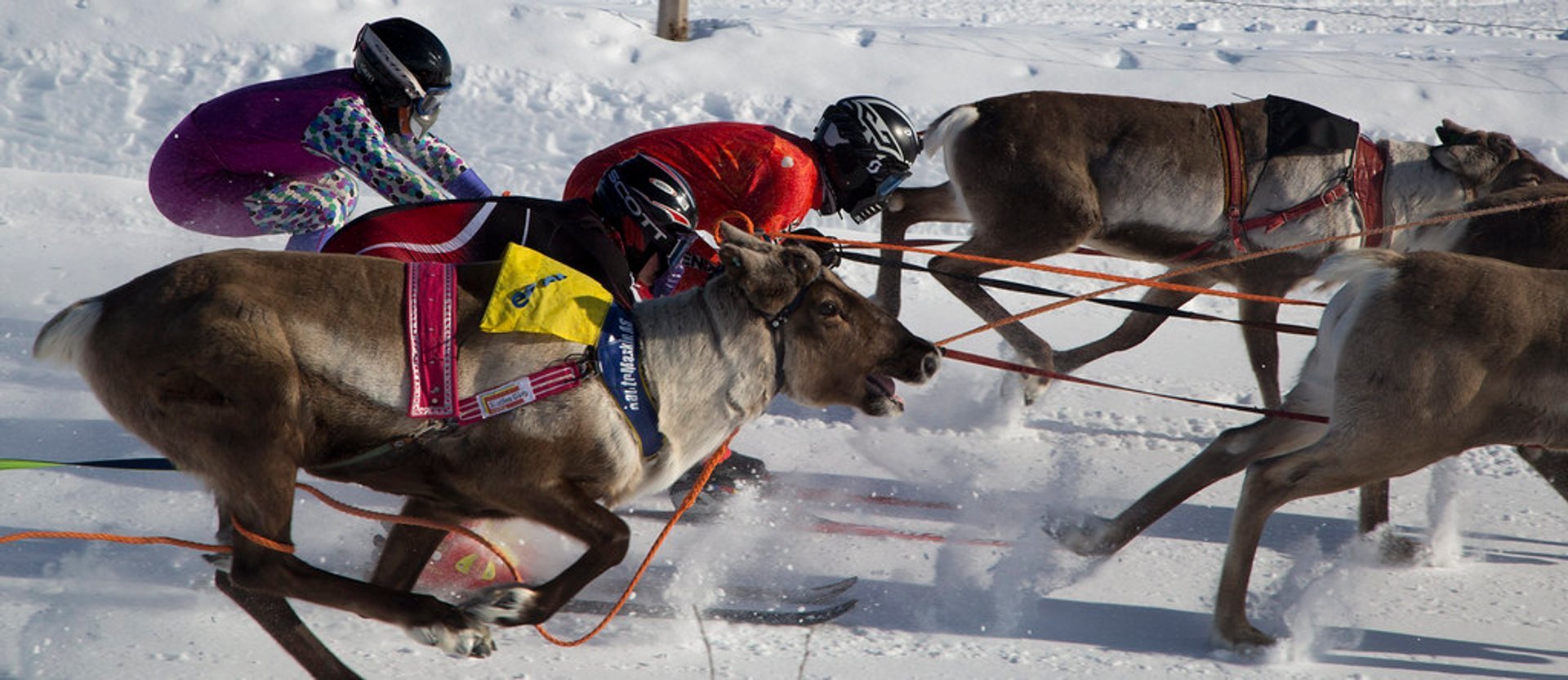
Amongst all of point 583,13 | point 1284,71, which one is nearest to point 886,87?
point 583,13

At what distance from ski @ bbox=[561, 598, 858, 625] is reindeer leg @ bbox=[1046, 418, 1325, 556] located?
3.60 feet

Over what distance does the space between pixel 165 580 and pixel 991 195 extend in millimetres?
3703

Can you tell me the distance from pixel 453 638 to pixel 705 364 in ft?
3.02

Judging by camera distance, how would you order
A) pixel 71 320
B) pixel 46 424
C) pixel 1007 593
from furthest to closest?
1. pixel 46 424
2. pixel 1007 593
3. pixel 71 320

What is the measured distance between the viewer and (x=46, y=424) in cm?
494

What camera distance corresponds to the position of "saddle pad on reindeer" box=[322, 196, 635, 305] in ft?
12.8

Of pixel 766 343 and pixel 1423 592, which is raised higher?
pixel 766 343

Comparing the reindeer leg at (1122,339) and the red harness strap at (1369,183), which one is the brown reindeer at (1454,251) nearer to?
the red harness strap at (1369,183)

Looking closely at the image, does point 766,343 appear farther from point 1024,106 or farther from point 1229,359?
point 1229,359

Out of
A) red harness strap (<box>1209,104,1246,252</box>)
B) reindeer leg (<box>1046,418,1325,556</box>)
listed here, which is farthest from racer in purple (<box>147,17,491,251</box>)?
red harness strap (<box>1209,104,1246,252</box>)

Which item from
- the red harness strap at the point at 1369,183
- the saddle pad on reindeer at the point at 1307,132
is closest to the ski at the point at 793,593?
the saddle pad on reindeer at the point at 1307,132

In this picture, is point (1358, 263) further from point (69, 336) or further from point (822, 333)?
point (69, 336)

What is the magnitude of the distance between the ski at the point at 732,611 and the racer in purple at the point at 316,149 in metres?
1.53

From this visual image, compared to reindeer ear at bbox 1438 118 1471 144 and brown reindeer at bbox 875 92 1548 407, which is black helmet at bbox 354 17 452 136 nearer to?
brown reindeer at bbox 875 92 1548 407
